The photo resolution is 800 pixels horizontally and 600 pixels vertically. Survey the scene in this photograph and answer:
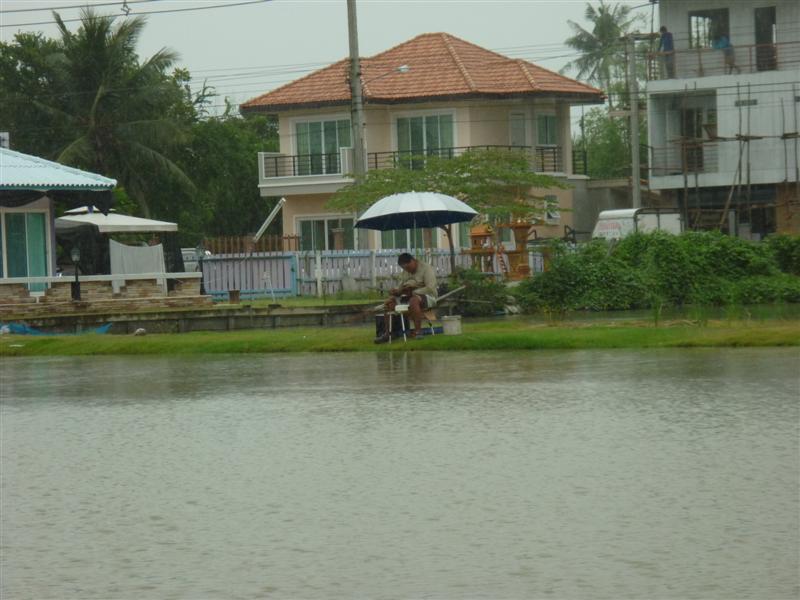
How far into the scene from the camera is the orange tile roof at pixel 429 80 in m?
53.4

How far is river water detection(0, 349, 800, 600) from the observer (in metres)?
6.79

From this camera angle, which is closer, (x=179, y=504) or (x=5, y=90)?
(x=179, y=504)

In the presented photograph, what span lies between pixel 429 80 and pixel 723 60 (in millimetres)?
11550

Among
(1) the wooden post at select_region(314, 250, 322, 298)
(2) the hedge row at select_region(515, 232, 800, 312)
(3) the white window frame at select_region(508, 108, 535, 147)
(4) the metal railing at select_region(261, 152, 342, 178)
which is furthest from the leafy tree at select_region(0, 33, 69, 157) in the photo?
(2) the hedge row at select_region(515, 232, 800, 312)

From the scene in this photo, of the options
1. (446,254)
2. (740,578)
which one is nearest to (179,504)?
(740,578)

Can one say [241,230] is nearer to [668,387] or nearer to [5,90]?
[5,90]

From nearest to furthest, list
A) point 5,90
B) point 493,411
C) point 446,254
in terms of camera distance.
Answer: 1. point 493,411
2. point 446,254
3. point 5,90

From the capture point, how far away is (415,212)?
82.0 ft

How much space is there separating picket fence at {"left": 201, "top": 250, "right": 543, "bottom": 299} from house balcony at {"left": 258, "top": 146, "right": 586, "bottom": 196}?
42.3ft

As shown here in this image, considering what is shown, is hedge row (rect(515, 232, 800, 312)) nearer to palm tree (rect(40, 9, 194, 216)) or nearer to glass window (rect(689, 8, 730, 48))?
glass window (rect(689, 8, 730, 48))

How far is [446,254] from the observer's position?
128ft

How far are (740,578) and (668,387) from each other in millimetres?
7825

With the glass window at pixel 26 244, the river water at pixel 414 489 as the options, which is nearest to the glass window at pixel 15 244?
the glass window at pixel 26 244

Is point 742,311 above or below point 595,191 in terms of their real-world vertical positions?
below
